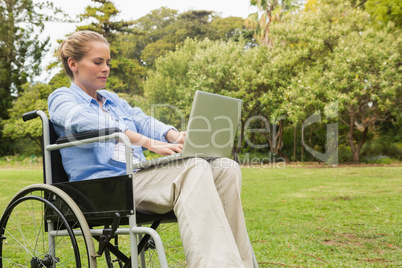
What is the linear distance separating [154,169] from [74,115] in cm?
40

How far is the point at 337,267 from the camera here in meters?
2.60

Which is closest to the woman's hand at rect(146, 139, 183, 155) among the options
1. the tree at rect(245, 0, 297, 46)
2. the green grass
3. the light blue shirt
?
the light blue shirt

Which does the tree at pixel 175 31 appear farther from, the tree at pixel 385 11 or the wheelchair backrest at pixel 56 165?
the wheelchair backrest at pixel 56 165

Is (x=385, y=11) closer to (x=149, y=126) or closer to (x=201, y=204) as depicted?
(x=149, y=126)

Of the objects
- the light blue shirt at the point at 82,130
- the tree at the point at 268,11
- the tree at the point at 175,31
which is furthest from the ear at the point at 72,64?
the tree at the point at 175,31

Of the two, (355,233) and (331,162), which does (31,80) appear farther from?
(355,233)

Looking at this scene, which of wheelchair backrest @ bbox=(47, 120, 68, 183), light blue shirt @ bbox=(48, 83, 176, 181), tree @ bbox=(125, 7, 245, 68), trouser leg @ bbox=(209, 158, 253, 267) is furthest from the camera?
tree @ bbox=(125, 7, 245, 68)

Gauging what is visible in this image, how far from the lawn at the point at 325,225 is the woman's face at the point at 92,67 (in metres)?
1.57

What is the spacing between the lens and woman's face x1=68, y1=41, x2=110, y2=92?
196cm

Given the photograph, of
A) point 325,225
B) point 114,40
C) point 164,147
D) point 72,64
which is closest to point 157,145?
point 164,147

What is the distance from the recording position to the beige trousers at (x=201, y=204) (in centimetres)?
141

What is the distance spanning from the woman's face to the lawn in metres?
1.57

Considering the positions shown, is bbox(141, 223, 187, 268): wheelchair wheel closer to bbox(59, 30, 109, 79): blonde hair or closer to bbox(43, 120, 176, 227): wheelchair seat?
bbox(43, 120, 176, 227): wheelchair seat

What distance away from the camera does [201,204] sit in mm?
1473
